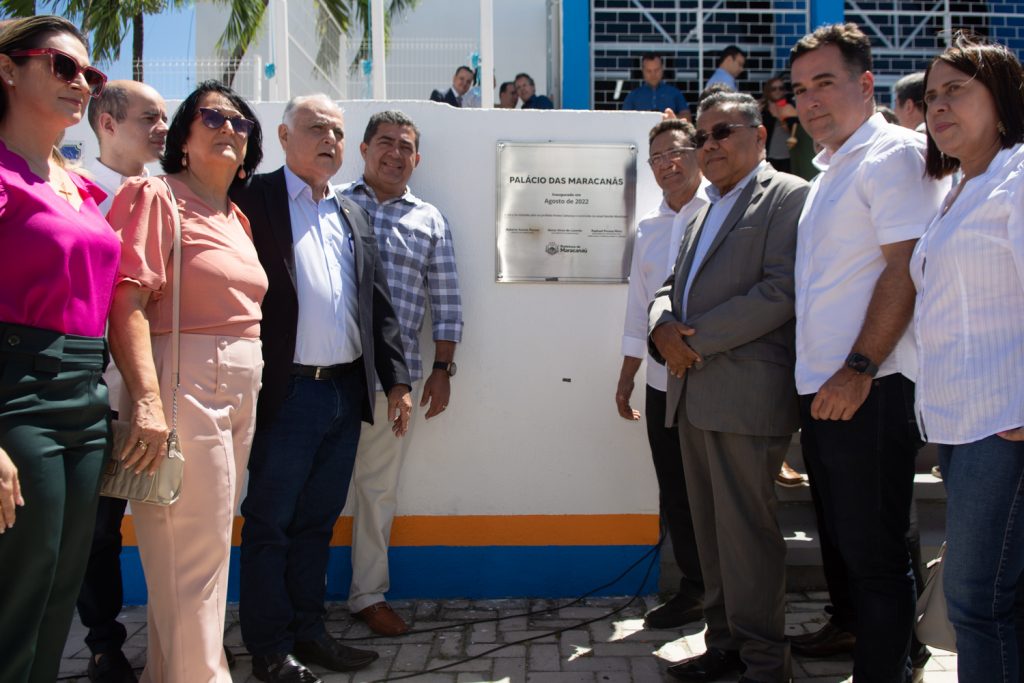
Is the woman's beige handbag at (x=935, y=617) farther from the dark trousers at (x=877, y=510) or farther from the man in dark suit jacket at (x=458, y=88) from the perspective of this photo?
the man in dark suit jacket at (x=458, y=88)

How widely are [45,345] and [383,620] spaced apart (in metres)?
2.25

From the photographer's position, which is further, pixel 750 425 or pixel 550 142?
pixel 550 142

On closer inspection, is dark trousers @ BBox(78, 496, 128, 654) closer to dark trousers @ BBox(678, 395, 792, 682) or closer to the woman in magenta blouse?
the woman in magenta blouse

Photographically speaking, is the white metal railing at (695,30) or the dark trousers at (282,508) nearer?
the dark trousers at (282,508)

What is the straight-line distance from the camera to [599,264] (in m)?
4.33

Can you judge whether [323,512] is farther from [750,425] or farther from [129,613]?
[750,425]

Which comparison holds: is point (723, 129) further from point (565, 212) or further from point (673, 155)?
point (565, 212)

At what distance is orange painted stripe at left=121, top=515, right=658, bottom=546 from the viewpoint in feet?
14.2

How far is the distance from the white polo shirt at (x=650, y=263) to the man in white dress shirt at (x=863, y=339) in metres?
0.97

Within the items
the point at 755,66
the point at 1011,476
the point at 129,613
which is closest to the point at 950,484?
the point at 1011,476

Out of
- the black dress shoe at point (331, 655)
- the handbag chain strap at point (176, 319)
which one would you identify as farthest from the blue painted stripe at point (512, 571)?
the handbag chain strap at point (176, 319)

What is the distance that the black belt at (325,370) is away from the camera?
10.9 feet

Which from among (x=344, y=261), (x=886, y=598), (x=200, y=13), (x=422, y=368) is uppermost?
(x=200, y=13)

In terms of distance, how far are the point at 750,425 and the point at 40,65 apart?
2532 millimetres
